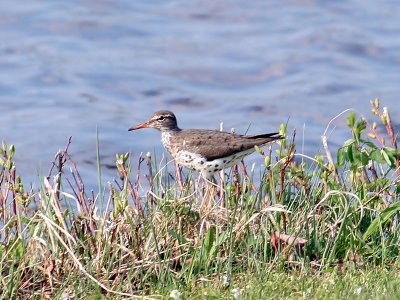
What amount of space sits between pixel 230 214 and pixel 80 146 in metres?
7.75

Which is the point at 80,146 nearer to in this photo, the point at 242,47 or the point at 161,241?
the point at 242,47

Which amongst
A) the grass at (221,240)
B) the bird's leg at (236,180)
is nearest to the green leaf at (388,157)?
the grass at (221,240)

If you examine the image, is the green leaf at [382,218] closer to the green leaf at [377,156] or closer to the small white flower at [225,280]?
the green leaf at [377,156]

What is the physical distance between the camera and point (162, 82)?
57.1 feet

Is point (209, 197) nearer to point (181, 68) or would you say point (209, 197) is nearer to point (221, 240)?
point (221, 240)

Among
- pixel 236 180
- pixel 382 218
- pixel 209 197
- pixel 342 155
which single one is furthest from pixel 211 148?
pixel 382 218

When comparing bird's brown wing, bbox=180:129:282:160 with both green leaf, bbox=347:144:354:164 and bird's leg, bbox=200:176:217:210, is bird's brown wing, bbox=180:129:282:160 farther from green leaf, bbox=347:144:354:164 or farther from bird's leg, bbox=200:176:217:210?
green leaf, bbox=347:144:354:164

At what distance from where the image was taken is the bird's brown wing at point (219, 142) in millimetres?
8273

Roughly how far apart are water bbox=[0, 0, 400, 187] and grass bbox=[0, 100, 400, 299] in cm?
586

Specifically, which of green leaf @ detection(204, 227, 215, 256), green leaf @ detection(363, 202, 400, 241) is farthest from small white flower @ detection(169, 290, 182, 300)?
green leaf @ detection(363, 202, 400, 241)

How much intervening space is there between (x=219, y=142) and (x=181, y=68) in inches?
379

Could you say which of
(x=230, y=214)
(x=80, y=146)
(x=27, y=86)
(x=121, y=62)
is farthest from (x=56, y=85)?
(x=230, y=214)

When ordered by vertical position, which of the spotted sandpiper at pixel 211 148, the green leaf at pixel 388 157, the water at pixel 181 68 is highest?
the green leaf at pixel 388 157

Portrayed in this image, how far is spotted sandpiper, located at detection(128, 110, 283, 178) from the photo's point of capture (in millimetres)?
8312
